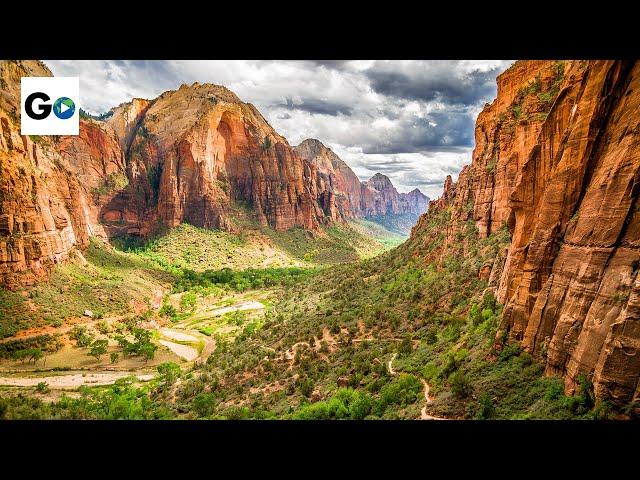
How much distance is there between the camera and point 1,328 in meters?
33.1

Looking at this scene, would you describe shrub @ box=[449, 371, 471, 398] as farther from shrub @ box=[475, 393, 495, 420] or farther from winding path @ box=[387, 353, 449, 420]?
winding path @ box=[387, 353, 449, 420]

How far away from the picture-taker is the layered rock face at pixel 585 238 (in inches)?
363

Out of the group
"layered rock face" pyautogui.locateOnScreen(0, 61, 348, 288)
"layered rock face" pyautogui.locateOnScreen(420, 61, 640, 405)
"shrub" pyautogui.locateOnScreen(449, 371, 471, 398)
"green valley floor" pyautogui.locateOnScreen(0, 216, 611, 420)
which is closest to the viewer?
"layered rock face" pyautogui.locateOnScreen(420, 61, 640, 405)

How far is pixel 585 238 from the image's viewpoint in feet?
36.6

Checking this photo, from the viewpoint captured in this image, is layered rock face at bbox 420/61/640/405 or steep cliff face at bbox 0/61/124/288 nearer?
layered rock face at bbox 420/61/640/405

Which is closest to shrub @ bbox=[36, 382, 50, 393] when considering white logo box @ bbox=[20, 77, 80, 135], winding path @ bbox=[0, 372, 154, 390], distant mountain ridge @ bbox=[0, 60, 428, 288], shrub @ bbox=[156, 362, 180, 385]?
winding path @ bbox=[0, 372, 154, 390]

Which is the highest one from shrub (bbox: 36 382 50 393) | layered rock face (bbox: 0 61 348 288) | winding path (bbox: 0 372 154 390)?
layered rock face (bbox: 0 61 348 288)

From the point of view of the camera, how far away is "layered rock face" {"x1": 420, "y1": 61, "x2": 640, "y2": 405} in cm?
923

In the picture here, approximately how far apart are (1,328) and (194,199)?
66.3 m

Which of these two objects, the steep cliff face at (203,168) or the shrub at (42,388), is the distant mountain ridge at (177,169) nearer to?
the steep cliff face at (203,168)

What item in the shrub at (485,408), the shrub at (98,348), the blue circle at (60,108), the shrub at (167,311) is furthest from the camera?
the shrub at (167,311)

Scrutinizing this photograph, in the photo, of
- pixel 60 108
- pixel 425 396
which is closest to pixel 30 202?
pixel 60 108

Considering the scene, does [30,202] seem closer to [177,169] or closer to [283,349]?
[283,349]

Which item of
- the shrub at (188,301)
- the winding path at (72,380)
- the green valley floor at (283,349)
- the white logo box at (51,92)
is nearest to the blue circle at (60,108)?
the white logo box at (51,92)
